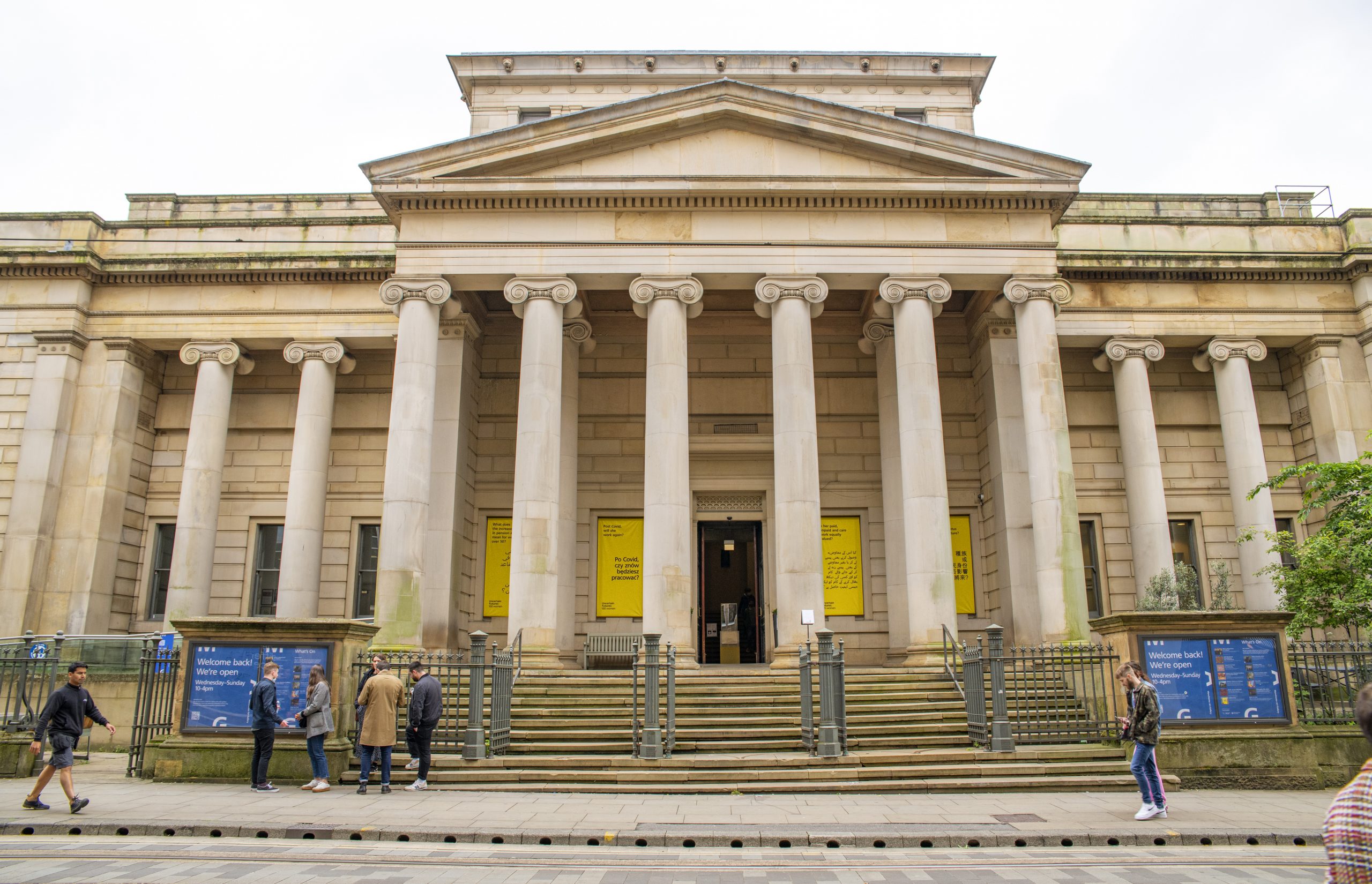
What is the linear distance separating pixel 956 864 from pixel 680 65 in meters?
24.4

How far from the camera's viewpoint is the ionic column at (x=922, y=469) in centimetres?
1869

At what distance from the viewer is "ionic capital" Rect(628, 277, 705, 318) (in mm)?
20281

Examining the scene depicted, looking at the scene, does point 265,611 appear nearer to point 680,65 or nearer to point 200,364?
point 200,364

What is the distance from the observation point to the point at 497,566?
78.8 feet

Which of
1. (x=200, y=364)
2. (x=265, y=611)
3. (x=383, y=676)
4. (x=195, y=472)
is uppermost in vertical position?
(x=200, y=364)

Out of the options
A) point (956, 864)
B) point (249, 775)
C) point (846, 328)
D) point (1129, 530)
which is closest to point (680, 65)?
point (846, 328)

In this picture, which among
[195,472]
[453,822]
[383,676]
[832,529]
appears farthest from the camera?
[832,529]

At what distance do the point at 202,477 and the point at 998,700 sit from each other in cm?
1867

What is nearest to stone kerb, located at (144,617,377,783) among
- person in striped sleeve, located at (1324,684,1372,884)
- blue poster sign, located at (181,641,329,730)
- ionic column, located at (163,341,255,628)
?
blue poster sign, located at (181,641,329,730)

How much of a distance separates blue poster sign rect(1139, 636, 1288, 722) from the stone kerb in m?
11.5

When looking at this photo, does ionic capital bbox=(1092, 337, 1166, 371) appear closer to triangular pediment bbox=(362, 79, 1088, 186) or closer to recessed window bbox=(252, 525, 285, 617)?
triangular pediment bbox=(362, 79, 1088, 186)

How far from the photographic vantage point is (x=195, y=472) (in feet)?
74.9

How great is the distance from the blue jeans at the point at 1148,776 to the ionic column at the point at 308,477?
1772 cm

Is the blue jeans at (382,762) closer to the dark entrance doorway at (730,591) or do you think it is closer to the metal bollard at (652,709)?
the metal bollard at (652,709)
